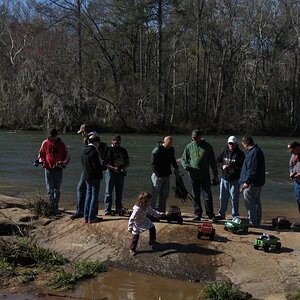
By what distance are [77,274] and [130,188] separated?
10141mm

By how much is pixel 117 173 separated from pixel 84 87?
40.5 m

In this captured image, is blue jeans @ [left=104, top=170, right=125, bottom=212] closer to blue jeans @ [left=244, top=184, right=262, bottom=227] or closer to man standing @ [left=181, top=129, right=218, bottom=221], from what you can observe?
man standing @ [left=181, top=129, right=218, bottom=221]

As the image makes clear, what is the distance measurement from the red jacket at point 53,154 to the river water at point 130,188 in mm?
734

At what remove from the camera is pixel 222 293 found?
6.20 meters

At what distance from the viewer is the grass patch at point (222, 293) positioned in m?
6.18

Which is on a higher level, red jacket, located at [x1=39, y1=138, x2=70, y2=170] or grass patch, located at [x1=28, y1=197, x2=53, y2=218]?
red jacket, located at [x1=39, y1=138, x2=70, y2=170]

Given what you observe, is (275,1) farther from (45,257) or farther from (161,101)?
(45,257)

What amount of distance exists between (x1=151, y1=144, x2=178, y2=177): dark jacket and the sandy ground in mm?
950

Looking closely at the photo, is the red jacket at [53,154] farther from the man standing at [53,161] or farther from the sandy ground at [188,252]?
the sandy ground at [188,252]

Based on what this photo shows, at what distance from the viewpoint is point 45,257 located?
7547 mm

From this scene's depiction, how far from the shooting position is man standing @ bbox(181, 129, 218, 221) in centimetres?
934

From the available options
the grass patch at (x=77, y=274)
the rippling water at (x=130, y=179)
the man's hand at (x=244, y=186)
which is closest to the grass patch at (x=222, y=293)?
the grass patch at (x=77, y=274)

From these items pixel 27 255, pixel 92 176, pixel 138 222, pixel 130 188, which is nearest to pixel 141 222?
pixel 138 222

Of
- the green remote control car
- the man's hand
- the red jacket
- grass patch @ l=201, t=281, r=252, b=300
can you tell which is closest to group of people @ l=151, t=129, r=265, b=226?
the man's hand
